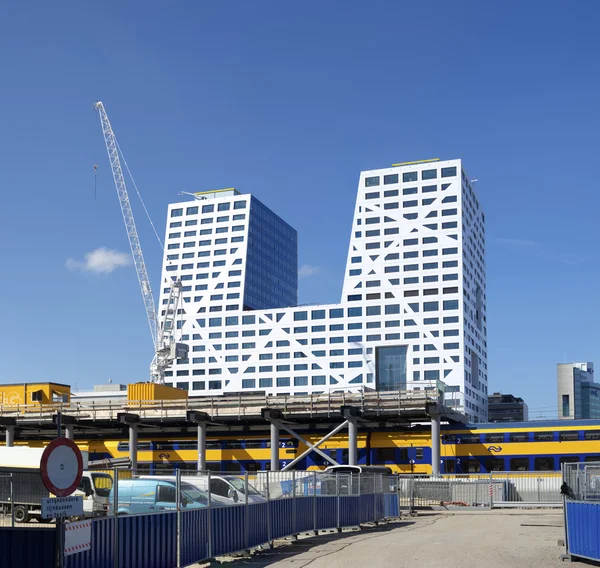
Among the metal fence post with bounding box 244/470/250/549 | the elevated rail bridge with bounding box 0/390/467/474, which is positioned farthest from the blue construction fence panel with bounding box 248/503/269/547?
the elevated rail bridge with bounding box 0/390/467/474

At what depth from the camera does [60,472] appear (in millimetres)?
11297

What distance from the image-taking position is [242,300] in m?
172

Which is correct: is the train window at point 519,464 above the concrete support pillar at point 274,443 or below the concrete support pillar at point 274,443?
below

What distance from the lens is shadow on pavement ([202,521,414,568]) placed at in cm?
1923

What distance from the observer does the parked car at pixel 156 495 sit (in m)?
16.5

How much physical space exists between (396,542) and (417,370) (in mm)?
120415

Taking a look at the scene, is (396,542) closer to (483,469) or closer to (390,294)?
(483,469)

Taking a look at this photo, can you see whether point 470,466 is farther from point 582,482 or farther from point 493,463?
point 582,482

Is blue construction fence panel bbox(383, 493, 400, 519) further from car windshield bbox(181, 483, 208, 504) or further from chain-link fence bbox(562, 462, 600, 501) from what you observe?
car windshield bbox(181, 483, 208, 504)

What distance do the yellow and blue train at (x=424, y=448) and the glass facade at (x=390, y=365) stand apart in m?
82.4

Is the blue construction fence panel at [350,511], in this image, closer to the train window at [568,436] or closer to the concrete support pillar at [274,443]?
the concrete support pillar at [274,443]

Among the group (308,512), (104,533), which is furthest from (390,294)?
(104,533)

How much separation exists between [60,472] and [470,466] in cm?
4932

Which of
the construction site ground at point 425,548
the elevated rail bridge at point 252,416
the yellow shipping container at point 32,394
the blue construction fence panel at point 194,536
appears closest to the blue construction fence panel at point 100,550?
the blue construction fence panel at point 194,536
